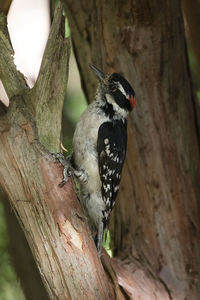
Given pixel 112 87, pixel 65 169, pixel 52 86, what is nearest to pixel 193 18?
pixel 112 87

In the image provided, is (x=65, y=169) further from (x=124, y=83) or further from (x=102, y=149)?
(x=124, y=83)

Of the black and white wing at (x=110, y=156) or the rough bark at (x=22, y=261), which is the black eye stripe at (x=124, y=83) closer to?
the black and white wing at (x=110, y=156)

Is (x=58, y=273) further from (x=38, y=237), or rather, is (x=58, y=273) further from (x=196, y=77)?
(x=196, y=77)

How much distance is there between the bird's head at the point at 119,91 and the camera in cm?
341

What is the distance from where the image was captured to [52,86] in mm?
2875

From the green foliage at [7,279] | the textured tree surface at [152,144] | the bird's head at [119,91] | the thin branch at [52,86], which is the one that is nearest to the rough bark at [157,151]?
the textured tree surface at [152,144]

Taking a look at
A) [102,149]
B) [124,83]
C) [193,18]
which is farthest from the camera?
[193,18]

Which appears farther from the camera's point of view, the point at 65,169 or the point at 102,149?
the point at 102,149

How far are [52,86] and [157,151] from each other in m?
1.35

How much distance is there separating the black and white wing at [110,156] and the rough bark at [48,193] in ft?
1.56

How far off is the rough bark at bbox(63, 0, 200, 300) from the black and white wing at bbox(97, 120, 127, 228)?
0.55 m

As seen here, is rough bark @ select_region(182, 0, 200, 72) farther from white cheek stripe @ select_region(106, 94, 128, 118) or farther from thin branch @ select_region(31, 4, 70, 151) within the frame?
thin branch @ select_region(31, 4, 70, 151)

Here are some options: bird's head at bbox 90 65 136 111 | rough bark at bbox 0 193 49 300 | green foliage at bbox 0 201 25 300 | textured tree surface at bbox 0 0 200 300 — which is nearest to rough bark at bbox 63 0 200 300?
textured tree surface at bbox 0 0 200 300

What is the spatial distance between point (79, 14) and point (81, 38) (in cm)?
20
